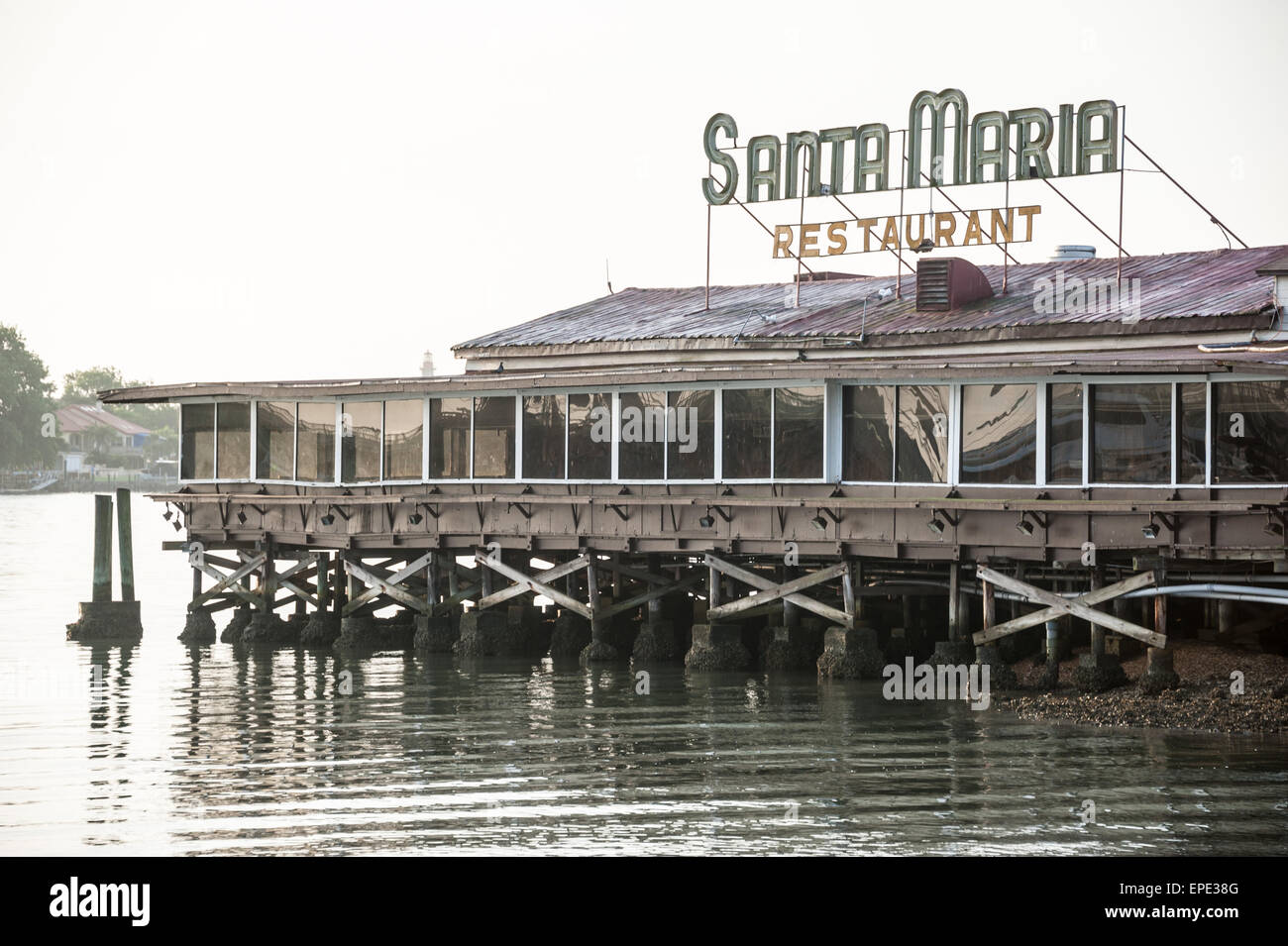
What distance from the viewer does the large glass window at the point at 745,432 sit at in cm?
3038

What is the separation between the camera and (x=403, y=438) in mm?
34781

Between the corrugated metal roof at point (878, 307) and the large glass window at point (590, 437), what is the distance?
460 centimetres

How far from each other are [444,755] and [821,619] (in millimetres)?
11547

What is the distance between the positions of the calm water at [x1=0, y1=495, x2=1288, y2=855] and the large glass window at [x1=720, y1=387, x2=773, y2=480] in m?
3.84

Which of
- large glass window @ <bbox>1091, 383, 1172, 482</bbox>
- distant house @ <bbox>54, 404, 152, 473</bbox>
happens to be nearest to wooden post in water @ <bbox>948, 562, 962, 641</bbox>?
large glass window @ <bbox>1091, 383, 1172, 482</bbox>

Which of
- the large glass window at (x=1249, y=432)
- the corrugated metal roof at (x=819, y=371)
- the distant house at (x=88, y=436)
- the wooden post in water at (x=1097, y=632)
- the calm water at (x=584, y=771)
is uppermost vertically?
the distant house at (x=88, y=436)

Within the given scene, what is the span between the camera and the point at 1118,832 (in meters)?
18.1

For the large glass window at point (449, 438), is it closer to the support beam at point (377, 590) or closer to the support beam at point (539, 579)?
the support beam at point (377, 590)

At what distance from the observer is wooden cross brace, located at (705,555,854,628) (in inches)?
1154

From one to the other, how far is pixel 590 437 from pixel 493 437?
232 cm

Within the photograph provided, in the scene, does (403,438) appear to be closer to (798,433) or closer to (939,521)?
(798,433)

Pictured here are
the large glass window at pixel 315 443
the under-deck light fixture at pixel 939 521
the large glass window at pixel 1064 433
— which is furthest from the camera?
the large glass window at pixel 315 443

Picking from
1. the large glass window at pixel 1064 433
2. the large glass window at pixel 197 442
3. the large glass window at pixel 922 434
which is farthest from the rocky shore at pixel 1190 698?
the large glass window at pixel 197 442

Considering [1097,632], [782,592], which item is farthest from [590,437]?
[1097,632]
